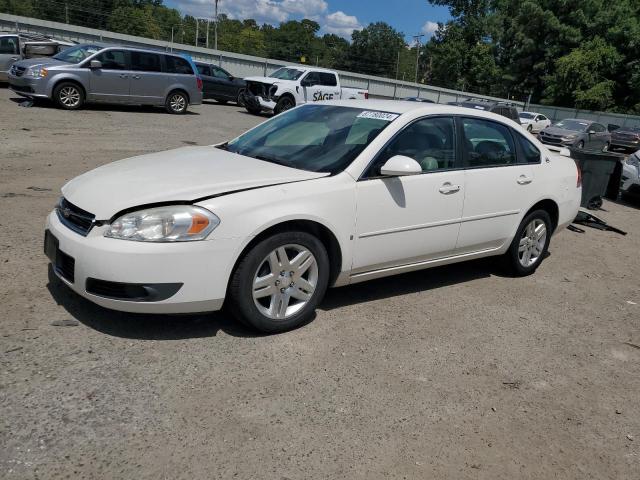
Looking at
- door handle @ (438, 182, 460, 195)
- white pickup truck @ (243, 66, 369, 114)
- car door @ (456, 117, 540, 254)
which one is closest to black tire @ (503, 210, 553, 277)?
car door @ (456, 117, 540, 254)

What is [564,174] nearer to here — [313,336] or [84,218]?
[313,336]

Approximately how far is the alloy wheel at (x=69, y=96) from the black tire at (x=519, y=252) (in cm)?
1284

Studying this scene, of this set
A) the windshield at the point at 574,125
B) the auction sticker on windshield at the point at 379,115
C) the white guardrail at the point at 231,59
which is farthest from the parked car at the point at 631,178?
the white guardrail at the point at 231,59

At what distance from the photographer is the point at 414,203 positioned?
14.4 feet

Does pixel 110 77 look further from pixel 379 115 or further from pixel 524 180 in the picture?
pixel 524 180

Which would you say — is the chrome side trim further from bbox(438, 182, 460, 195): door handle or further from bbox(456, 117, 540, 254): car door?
bbox(438, 182, 460, 195): door handle

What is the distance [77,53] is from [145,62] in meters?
1.76

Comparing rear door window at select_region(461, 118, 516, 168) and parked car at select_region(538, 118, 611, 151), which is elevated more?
rear door window at select_region(461, 118, 516, 168)

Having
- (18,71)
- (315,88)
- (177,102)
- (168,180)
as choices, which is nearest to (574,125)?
(315,88)

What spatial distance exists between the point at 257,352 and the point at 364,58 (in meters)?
120

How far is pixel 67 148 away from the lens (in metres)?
10.0

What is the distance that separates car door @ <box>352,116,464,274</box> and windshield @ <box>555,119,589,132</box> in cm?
2067

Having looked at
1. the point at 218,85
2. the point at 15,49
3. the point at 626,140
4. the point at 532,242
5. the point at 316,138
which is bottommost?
the point at 626,140

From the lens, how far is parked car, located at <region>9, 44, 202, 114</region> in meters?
14.3
